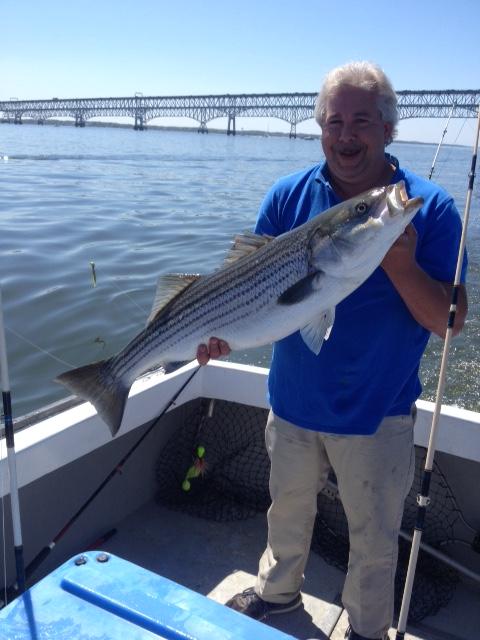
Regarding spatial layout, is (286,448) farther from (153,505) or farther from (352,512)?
(153,505)

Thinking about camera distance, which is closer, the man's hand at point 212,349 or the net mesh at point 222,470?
the man's hand at point 212,349

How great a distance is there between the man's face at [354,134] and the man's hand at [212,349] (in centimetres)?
107

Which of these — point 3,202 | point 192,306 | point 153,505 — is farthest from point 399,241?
point 3,202

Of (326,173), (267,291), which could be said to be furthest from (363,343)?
(326,173)

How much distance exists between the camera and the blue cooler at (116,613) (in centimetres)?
217

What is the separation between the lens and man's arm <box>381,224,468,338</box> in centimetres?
269

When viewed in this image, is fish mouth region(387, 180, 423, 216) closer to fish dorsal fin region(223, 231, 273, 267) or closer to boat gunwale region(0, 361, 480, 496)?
fish dorsal fin region(223, 231, 273, 267)

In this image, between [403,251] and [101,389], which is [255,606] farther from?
[403,251]

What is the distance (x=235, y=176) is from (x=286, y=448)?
29674 millimetres

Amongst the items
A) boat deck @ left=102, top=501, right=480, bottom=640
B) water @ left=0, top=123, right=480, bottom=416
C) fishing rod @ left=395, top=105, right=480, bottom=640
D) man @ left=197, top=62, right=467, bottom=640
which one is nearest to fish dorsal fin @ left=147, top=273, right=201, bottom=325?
man @ left=197, top=62, right=467, bottom=640

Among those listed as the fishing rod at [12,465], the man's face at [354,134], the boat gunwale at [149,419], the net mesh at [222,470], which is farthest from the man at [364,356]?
the net mesh at [222,470]

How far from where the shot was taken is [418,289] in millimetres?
2775

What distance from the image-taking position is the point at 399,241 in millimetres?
2684

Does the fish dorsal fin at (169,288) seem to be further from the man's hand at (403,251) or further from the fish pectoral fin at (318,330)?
the man's hand at (403,251)
